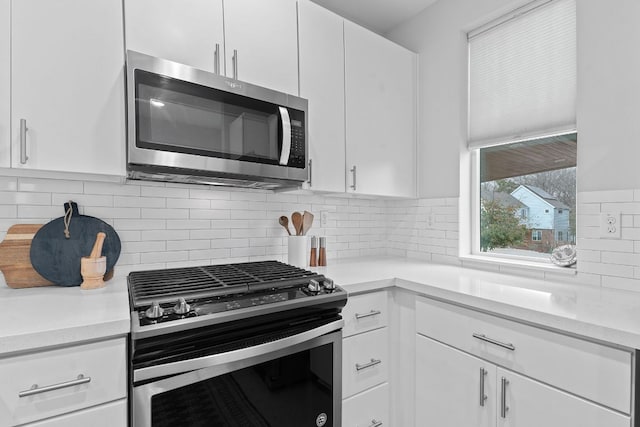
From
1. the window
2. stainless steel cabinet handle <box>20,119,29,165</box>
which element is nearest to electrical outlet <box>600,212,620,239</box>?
the window

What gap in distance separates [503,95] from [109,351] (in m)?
2.36

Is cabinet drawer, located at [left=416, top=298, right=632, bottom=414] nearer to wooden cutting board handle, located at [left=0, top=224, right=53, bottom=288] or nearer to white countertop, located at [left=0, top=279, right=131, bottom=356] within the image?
white countertop, located at [left=0, top=279, right=131, bottom=356]

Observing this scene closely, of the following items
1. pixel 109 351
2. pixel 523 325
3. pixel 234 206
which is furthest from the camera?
pixel 234 206

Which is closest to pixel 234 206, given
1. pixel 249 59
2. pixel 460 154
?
pixel 249 59

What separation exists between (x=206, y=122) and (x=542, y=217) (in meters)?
1.90

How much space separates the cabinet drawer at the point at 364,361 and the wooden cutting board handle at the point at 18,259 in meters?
1.42

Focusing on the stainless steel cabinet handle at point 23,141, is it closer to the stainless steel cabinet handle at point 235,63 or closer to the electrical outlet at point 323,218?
the stainless steel cabinet handle at point 235,63

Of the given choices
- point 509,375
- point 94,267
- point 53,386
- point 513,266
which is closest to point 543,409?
point 509,375

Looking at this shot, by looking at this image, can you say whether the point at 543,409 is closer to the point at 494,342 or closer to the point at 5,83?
the point at 494,342

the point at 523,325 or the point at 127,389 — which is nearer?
the point at 127,389

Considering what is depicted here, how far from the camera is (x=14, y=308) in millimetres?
1159

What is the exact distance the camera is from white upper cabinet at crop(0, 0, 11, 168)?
1176 millimetres

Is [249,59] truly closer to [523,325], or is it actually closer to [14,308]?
[14,308]

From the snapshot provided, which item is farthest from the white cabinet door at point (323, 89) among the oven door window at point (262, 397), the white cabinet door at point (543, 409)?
the white cabinet door at point (543, 409)
